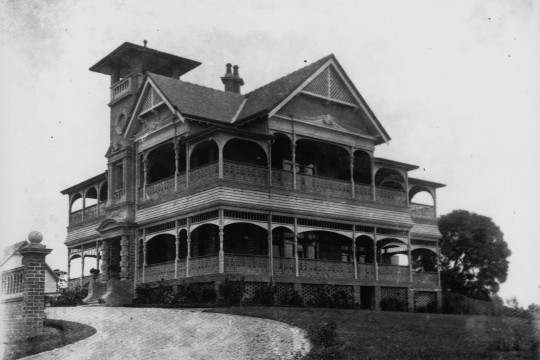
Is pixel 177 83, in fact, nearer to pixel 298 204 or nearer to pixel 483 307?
pixel 298 204

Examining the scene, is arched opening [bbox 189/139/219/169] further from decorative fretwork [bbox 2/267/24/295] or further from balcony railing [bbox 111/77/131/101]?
decorative fretwork [bbox 2/267/24/295]

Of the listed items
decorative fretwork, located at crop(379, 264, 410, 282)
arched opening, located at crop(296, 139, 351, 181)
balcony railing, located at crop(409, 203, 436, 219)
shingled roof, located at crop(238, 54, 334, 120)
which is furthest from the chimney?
decorative fretwork, located at crop(379, 264, 410, 282)

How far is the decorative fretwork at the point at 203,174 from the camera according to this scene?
29.1 m

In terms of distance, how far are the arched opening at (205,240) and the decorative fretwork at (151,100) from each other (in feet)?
18.4

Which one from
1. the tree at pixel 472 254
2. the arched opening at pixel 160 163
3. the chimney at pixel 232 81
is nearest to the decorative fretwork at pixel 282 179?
the arched opening at pixel 160 163

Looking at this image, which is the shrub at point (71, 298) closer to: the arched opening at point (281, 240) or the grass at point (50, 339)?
the arched opening at point (281, 240)

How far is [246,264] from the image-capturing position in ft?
93.5

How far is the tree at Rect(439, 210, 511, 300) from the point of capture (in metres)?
52.6

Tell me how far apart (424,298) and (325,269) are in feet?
23.1

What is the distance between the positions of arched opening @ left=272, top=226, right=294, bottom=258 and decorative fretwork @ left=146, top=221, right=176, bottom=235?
417 centimetres

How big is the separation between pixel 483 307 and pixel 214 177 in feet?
49.2

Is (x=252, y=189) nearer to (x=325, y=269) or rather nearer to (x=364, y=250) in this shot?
(x=325, y=269)

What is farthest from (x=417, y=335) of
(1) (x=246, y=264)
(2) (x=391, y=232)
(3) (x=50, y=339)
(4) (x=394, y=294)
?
(2) (x=391, y=232)

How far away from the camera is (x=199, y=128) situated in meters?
31.3
